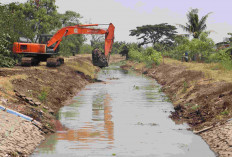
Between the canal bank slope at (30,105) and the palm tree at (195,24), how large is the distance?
38.0 metres

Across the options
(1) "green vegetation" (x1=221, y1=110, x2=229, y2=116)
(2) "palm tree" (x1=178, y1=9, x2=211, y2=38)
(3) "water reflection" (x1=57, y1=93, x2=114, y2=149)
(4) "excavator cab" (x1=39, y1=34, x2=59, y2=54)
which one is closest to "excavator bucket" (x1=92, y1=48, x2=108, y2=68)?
(4) "excavator cab" (x1=39, y1=34, x2=59, y2=54)

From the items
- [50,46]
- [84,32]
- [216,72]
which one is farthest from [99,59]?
[216,72]

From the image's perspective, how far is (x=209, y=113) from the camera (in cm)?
1912

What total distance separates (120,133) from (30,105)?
241 inches

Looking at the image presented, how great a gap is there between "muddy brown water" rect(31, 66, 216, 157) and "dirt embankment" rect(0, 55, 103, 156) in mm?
579

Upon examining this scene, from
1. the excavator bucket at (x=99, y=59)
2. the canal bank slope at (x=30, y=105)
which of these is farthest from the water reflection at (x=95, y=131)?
the excavator bucket at (x=99, y=59)

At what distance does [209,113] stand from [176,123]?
1730mm

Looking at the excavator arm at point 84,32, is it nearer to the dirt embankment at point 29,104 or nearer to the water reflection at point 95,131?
the dirt embankment at point 29,104

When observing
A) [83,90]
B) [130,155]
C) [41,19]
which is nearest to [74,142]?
[130,155]

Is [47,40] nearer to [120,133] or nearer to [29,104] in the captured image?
[29,104]

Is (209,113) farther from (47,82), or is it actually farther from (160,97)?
(47,82)

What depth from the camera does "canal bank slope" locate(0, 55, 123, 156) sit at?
13860mm

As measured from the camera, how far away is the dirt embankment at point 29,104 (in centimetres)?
1385

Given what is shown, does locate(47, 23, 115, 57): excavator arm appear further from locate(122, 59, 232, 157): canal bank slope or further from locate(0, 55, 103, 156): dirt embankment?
locate(122, 59, 232, 157): canal bank slope
